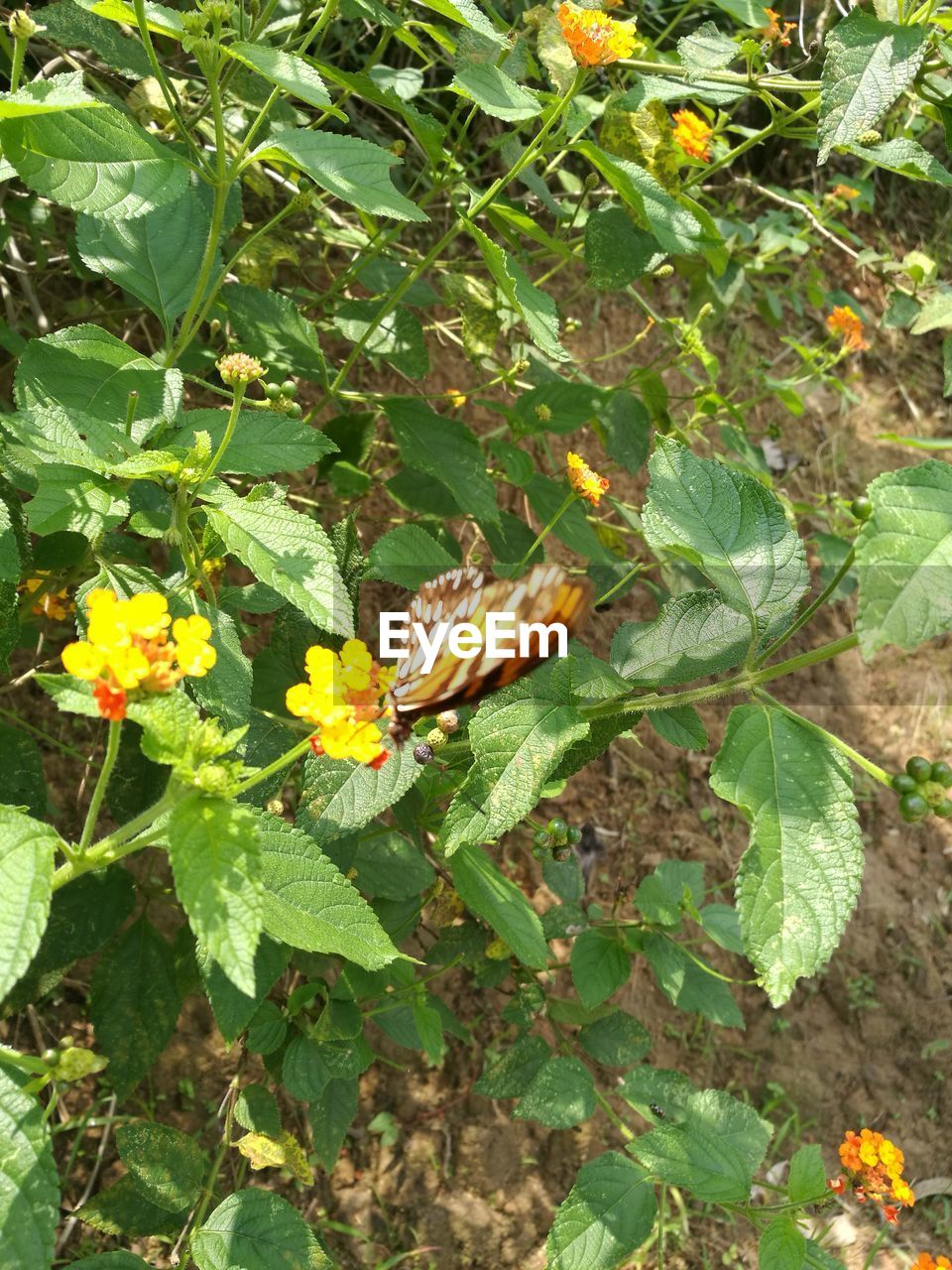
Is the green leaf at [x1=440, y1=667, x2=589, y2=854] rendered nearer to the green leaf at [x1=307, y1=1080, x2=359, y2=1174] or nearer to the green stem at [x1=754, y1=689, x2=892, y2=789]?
the green stem at [x1=754, y1=689, x2=892, y2=789]

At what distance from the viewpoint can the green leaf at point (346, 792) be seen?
1343mm

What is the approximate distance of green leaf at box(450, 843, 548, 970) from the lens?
61.8 inches

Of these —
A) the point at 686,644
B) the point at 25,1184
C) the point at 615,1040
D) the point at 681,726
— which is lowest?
the point at 615,1040

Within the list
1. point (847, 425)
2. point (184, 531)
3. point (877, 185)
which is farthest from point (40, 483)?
point (877, 185)

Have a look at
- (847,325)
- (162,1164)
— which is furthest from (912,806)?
(847,325)

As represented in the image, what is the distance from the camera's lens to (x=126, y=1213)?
154 cm

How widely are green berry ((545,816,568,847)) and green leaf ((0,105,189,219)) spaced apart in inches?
40.0

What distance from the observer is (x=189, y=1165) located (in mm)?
1508

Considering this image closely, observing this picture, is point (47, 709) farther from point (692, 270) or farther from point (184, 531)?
point (692, 270)

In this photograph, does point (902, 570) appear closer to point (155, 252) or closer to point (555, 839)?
point (555, 839)

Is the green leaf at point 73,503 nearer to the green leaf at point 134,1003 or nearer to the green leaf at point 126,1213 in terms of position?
the green leaf at point 134,1003

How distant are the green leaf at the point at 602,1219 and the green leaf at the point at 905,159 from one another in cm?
173

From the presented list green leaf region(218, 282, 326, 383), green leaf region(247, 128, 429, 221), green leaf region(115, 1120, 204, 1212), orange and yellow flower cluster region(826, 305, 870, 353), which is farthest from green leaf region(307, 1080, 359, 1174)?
orange and yellow flower cluster region(826, 305, 870, 353)

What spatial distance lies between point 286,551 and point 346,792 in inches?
13.7
